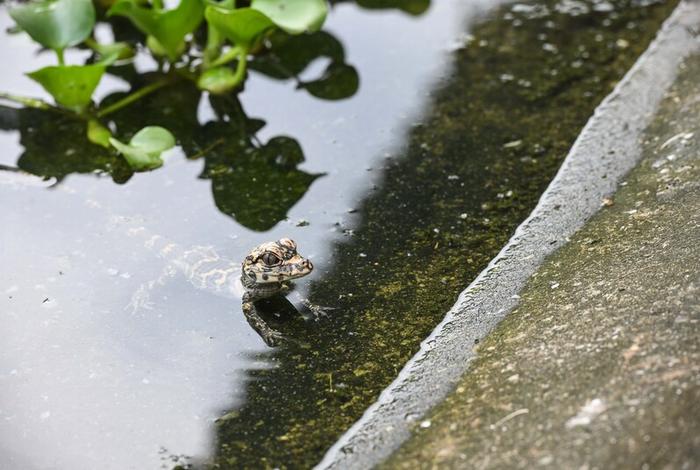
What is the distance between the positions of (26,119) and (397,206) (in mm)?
2411

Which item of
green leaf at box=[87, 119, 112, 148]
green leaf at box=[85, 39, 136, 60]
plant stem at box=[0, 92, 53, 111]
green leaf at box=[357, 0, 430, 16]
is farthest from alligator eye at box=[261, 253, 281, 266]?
green leaf at box=[357, 0, 430, 16]

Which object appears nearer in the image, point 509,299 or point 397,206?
point 509,299

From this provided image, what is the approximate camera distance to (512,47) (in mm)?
5992

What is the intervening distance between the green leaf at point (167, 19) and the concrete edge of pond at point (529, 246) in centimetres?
236

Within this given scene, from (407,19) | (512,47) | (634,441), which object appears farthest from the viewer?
(407,19)

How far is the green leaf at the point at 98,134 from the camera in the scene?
515 cm

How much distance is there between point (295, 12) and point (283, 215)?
5.11ft

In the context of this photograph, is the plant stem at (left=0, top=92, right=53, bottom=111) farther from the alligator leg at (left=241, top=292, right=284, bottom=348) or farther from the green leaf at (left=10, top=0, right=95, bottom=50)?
the alligator leg at (left=241, top=292, right=284, bottom=348)

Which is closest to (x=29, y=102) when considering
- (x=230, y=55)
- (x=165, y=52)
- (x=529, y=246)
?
(x=165, y=52)

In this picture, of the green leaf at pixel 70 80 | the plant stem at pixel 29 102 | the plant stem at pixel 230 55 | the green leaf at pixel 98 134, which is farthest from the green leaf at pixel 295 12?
the plant stem at pixel 29 102

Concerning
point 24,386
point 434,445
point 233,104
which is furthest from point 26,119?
point 434,445

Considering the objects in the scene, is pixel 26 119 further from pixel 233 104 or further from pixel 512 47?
pixel 512 47

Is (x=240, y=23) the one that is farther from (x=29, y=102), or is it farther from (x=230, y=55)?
(x=29, y=102)

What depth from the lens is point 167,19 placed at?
535cm
